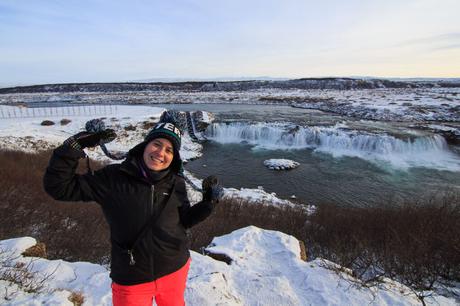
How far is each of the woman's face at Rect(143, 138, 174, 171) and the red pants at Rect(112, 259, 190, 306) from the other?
0.87 m

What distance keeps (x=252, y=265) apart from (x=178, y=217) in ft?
9.83

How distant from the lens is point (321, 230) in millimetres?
8406

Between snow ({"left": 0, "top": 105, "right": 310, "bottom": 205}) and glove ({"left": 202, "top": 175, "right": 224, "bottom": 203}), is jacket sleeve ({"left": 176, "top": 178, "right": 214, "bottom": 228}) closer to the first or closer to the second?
glove ({"left": 202, "top": 175, "right": 224, "bottom": 203})

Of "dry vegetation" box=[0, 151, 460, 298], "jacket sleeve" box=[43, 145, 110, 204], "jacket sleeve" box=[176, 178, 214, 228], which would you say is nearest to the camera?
"jacket sleeve" box=[43, 145, 110, 204]

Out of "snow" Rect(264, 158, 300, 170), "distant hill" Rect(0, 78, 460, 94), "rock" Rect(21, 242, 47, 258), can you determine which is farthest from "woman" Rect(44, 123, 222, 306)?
"distant hill" Rect(0, 78, 460, 94)

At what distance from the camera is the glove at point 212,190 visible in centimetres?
230

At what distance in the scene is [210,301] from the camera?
134 inches

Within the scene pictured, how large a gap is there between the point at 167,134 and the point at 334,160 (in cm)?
1899

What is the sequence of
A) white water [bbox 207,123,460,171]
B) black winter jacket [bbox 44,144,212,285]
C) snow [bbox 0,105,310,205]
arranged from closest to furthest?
1. black winter jacket [bbox 44,144,212,285]
2. snow [bbox 0,105,310,205]
3. white water [bbox 207,123,460,171]

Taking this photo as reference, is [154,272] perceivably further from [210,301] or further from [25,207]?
[25,207]

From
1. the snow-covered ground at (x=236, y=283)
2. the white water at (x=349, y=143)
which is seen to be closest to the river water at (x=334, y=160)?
the white water at (x=349, y=143)

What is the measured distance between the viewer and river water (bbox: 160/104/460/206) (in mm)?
14297

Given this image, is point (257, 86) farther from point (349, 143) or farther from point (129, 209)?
point (129, 209)

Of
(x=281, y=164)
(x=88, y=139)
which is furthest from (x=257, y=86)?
(x=88, y=139)
